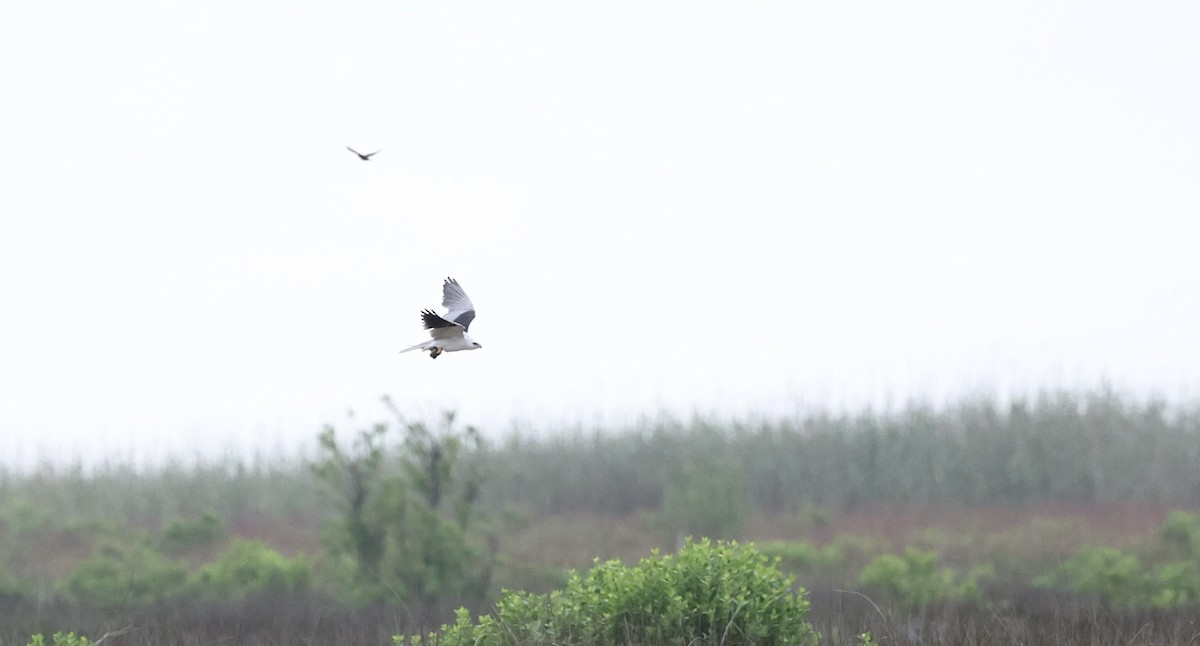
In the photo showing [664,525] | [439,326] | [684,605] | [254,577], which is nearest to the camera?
[684,605]

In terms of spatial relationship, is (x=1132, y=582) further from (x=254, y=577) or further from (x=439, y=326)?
(x=439, y=326)

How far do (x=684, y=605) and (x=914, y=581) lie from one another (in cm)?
895

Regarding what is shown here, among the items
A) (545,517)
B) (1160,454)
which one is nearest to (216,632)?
(545,517)

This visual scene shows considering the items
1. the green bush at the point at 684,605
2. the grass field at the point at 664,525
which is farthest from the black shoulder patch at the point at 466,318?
the grass field at the point at 664,525

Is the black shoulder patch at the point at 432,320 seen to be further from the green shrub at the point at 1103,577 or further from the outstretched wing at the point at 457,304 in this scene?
the green shrub at the point at 1103,577

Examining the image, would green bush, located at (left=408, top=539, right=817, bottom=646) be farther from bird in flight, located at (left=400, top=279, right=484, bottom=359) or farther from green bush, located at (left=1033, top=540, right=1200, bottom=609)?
green bush, located at (left=1033, top=540, right=1200, bottom=609)

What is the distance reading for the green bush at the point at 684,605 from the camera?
7973 mm

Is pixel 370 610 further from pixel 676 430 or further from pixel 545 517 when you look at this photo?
pixel 676 430

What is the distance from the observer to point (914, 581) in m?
16.1

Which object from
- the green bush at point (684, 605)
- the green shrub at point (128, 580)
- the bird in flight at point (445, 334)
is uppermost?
the bird in flight at point (445, 334)

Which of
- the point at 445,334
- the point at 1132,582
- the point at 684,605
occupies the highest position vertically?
the point at 445,334

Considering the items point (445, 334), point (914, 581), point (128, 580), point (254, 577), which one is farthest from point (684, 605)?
point (128, 580)

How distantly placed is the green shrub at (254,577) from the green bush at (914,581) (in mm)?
6938

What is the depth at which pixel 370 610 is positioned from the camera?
48.4ft
